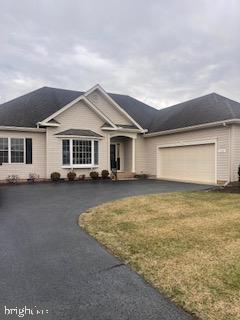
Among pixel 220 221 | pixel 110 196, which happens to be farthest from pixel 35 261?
pixel 110 196

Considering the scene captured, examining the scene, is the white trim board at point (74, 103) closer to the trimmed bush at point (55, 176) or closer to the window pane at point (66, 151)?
the window pane at point (66, 151)

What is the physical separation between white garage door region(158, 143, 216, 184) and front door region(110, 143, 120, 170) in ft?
11.1

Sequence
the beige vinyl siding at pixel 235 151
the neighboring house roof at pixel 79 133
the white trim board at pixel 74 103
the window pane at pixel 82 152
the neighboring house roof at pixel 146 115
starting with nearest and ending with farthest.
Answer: the beige vinyl siding at pixel 235 151 → the neighboring house roof at pixel 146 115 → the white trim board at pixel 74 103 → the neighboring house roof at pixel 79 133 → the window pane at pixel 82 152

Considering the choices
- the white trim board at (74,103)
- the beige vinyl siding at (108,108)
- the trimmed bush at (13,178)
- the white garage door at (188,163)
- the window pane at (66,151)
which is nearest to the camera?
the white garage door at (188,163)

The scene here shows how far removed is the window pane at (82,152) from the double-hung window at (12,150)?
3226 mm

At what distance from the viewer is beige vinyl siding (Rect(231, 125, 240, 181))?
1506 cm

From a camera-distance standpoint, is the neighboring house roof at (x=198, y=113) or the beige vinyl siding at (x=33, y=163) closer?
the neighboring house roof at (x=198, y=113)

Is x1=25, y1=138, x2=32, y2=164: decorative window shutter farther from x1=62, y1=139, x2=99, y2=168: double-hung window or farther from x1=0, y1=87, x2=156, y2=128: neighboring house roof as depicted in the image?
x1=62, y1=139, x2=99, y2=168: double-hung window

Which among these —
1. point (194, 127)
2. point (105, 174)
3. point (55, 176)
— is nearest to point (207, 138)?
point (194, 127)

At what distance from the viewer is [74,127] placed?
1911 centimetres

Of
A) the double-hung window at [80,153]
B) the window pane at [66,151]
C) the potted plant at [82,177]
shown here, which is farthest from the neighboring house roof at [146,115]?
the potted plant at [82,177]

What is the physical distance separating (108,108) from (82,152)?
176 inches

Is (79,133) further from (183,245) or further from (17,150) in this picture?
(183,245)

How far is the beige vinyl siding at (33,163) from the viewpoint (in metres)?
17.5
